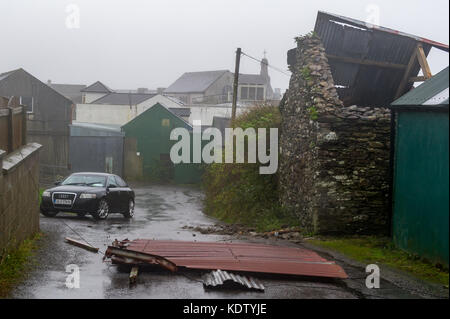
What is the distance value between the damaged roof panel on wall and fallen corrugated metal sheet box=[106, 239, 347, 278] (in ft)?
27.1

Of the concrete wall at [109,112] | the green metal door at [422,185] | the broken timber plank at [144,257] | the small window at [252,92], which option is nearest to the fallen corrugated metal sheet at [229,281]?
the broken timber plank at [144,257]

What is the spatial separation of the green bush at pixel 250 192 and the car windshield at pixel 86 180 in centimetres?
500

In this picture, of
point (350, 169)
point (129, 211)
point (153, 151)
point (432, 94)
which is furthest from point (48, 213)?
point (153, 151)

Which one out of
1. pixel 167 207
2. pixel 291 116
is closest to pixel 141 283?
pixel 291 116

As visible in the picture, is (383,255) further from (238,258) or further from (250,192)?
(250,192)

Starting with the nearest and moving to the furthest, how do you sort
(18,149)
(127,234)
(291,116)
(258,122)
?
(18,149) < (127,234) < (291,116) < (258,122)

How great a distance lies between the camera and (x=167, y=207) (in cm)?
2878

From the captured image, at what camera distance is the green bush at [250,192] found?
1847 cm

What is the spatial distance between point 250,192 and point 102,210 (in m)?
5.20

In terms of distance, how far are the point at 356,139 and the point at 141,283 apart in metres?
7.53

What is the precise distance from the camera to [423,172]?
31.3 feet

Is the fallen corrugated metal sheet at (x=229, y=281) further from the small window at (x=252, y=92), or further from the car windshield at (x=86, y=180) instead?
the small window at (x=252, y=92)

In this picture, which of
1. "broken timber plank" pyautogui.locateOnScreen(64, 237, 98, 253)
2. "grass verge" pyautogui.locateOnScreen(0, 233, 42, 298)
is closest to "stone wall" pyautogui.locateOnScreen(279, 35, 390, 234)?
"broken timber plank" pyautogui.locateOnScreen(64, 237, 98, 253)
